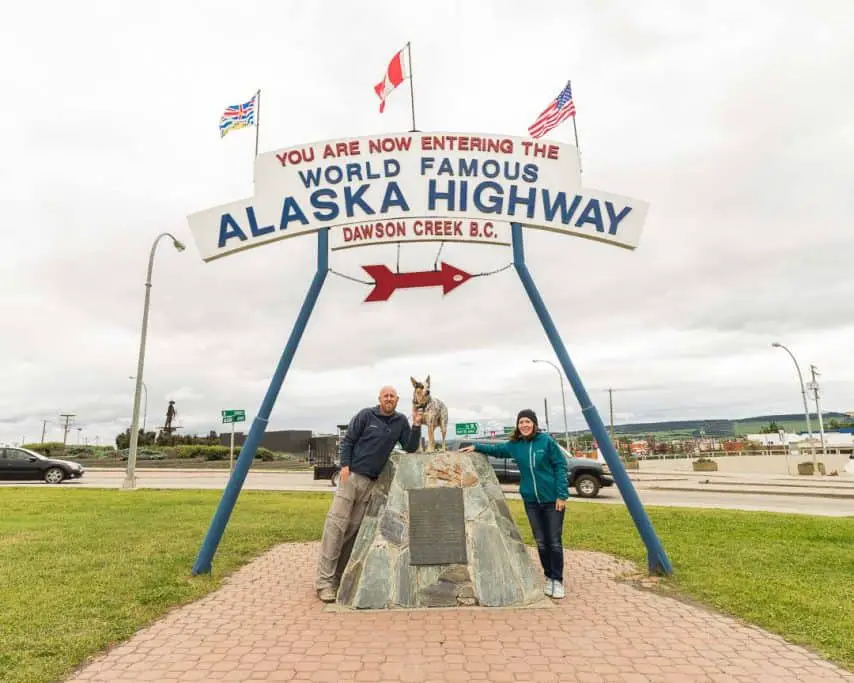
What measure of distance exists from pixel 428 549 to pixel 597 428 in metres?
2.52

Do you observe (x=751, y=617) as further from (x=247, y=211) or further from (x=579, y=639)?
(x=247, y=211)

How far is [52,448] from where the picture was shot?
52531 millimetres

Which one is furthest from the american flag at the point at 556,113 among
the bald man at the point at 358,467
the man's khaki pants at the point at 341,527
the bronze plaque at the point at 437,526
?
the man's khaki pants at the point at 341,527

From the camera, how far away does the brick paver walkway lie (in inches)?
140

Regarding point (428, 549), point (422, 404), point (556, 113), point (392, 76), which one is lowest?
point (428, 549)

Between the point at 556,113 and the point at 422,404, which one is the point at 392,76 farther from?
the point at 422,404

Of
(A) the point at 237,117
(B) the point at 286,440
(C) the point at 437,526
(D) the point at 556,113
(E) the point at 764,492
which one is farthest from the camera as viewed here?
(B) the point at 286,440

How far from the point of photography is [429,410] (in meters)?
6.23

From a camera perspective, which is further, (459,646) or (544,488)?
(544,488)

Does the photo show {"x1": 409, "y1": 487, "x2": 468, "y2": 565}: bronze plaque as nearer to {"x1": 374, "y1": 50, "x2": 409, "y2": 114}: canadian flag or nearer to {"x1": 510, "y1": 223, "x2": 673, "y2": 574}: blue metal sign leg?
{"x1": 510, "y1": 223, "x2": 673, "y2": 574}: blue metal sign leg

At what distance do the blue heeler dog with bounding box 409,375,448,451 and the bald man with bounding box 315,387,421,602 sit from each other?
499 millimetres

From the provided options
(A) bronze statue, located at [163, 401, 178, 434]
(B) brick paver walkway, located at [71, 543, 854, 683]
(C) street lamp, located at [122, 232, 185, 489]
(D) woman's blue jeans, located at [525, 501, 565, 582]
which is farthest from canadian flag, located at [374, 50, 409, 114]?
(A) bronze statue, located at [163, 401, 178, 434]

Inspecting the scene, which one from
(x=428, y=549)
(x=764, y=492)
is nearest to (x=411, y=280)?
(x=428, y=549)

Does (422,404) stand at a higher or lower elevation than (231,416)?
lower
